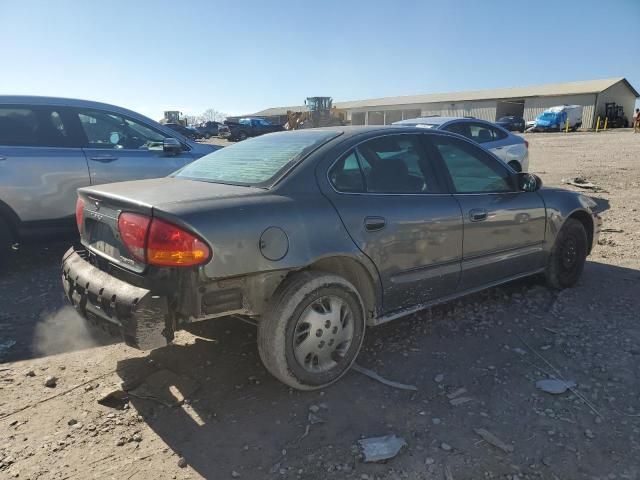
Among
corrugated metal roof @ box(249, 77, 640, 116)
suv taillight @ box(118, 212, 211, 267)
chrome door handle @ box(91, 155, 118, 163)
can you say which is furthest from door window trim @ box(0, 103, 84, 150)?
corrugated metal roof @ box(249, 77, 640, 116)

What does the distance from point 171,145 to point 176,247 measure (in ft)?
10.9

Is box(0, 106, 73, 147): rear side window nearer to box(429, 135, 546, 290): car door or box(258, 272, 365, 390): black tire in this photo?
box(258, 272, 365, 390): black tire

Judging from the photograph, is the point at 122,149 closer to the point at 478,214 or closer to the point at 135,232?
the point at 135,232

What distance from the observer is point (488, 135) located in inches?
343

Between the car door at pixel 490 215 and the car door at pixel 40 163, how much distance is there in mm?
3757

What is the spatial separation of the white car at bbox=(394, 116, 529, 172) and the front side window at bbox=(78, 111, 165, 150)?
4.09 meters

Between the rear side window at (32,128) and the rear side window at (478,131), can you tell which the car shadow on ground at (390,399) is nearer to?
the rear side window at (32,128)

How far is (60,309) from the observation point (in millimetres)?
4234

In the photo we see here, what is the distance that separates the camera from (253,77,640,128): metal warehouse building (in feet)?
157

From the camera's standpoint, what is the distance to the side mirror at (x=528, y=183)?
4.06m

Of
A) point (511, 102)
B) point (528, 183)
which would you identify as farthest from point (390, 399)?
point (511, 102)

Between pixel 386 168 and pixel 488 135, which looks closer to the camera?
pixel 386 168

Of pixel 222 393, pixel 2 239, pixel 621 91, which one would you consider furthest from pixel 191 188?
pixel 621 91

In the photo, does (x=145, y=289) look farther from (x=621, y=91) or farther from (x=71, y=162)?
(x=621, y=91)
